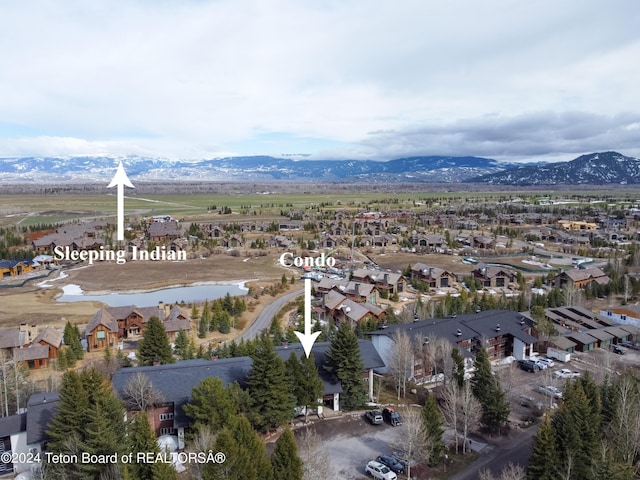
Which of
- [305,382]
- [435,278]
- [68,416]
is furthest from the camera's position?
[435,278]

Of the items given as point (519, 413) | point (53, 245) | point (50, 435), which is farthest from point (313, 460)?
point (53, 245)

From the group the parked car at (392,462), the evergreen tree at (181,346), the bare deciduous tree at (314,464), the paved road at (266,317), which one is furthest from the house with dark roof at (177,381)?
the paved road at (266,317)

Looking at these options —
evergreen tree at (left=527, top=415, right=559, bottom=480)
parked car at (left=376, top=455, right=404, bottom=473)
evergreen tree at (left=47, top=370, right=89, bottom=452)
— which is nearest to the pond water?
evergreen tree at (left=47, top=370, right=89, bottom=452)

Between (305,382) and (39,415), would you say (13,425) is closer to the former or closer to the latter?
(39,415)

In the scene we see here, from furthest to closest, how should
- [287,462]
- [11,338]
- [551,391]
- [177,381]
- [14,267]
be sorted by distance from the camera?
1. [14,267]
2. [11,338]
3. [551,391]
4. [177,381]
5. [287,462]

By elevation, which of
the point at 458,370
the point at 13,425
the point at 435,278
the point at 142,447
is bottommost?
the point at 13,425

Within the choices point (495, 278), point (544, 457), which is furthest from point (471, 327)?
point (495, 278)

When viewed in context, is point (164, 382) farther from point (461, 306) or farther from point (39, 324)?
point (461, 306)
